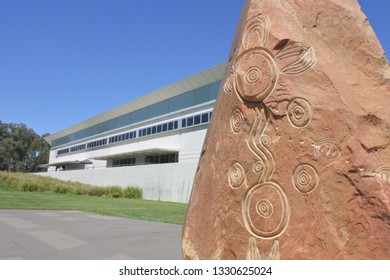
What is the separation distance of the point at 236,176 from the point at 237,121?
0.72 m

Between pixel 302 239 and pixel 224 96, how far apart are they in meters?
2.13

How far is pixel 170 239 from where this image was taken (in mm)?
9930

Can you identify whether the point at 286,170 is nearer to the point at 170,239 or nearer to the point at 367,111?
the point at 367,111

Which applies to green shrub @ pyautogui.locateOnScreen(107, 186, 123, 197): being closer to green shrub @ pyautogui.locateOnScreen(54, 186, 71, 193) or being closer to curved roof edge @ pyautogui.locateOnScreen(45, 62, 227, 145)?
green shrub @ pyautogui.locateOnScreen(54, 186, 71, 193)

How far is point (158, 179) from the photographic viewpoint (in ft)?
102

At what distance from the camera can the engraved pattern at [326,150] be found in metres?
4.75

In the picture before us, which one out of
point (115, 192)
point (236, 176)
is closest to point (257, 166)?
point (236, 176)

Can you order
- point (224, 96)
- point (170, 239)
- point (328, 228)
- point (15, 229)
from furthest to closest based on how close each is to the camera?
point (15, 229)
point (170, 239)
point (224, 96)
point (328, 228)

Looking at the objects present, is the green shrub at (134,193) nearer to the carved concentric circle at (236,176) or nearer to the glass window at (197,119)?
the glass window at (197,119)

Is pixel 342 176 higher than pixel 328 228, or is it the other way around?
pixel 342 176

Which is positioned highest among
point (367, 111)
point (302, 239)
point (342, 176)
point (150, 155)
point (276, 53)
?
point (150, 155)

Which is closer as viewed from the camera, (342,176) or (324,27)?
(342,176)

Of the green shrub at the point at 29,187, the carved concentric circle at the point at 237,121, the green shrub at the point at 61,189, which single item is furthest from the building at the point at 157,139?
the carved concentric circle at the point at 237,121
